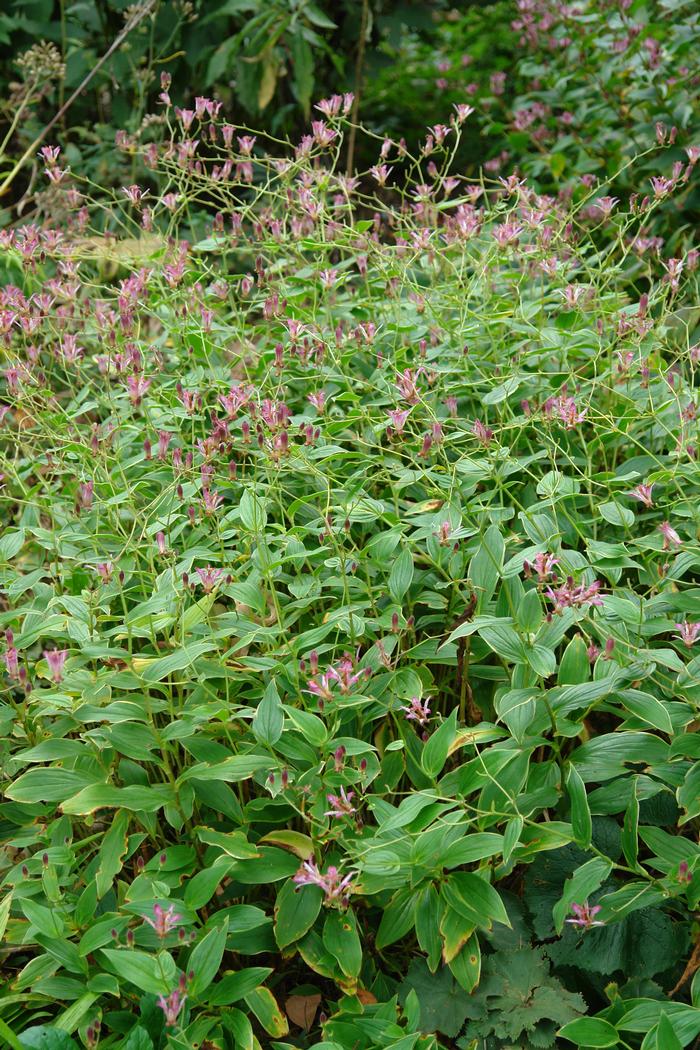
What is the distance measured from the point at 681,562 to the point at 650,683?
0.22 metres

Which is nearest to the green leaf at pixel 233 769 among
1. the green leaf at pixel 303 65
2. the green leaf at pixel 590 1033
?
the green leaf at pixel 590 1033

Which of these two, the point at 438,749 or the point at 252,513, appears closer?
the point at 438,749

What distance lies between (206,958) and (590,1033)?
55 cm

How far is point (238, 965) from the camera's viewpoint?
1.71 meters

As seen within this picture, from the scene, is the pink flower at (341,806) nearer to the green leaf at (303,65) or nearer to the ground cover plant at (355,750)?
the ground cover plant at (355,750)

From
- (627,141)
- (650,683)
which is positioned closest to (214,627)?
(650,683)

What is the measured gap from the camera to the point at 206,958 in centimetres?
146

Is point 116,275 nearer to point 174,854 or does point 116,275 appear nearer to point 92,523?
point 92,523

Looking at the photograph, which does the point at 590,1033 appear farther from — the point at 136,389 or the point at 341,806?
the point at 136,389

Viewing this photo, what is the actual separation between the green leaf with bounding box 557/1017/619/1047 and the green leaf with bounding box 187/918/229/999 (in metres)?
0.49

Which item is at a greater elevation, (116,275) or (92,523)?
(92,523)

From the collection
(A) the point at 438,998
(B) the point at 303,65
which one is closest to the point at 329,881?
(A) the point at 438,998

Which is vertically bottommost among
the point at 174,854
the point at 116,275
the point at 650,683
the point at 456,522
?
the point at 116,275

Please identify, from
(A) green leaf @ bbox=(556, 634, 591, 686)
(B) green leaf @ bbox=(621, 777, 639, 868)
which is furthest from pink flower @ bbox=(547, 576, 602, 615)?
(B) green leaf @ bbox=(621, 777, 639, 868)
